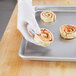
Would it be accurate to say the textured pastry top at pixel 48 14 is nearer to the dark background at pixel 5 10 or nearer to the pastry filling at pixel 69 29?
the pastry filling at pixel 69 29

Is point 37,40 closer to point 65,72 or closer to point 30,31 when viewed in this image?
point 30,31

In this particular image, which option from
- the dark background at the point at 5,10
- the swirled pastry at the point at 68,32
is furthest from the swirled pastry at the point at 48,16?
the dark background at the point at 5,10

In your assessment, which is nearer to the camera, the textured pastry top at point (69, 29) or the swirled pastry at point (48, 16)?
the textured pastry top at point (69, 29)

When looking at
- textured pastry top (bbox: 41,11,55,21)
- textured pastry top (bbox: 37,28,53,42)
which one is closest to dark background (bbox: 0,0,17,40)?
textured pastry top (bbox: 41,11,55,21)

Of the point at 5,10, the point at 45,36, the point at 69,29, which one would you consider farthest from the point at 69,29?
the point at 5,10

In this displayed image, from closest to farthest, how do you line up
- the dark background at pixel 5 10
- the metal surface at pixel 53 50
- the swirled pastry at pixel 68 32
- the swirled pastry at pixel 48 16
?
the metal surface at pixel 53 50 → the swirled pastry at pixel 68 32 → the swirled pastry at pixel 48 16 → the dark background at pixel 5 10

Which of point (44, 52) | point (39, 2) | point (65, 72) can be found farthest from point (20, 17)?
point (39, 2)

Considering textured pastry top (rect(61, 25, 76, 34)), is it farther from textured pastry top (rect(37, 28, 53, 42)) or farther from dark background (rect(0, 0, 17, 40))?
dark background (rect(0, 0, 17, 40))

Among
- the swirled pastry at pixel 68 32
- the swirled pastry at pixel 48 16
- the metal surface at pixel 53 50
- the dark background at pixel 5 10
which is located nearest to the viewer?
the metal surface at pixel 53 50
